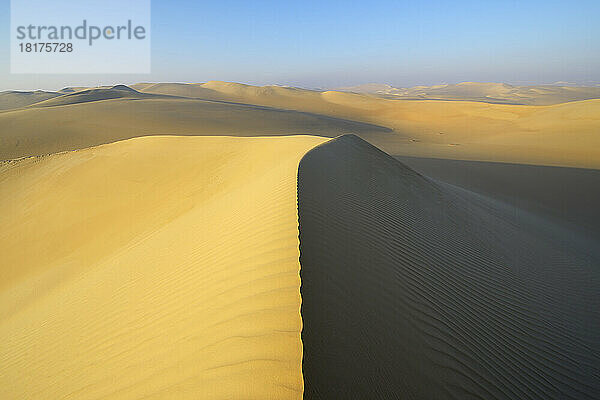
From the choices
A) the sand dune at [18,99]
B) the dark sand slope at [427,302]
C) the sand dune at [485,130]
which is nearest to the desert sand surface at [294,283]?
the dark sand slope at [427,302]

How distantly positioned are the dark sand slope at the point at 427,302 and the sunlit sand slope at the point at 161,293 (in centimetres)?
26

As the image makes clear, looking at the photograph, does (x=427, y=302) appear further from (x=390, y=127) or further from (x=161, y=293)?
(x=390, y=127)

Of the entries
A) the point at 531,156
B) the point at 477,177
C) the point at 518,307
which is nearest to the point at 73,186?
the point at 518,307

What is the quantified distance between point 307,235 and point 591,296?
16.0 ft

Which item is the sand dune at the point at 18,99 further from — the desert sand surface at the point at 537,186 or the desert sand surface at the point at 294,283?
the desert sand surface at the point at 537,186

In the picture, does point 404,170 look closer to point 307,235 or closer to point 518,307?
point 518,307

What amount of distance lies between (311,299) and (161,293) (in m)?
2.01

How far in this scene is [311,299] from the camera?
2.55m

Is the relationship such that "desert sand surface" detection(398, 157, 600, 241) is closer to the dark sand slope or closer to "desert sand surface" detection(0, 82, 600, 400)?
"desert sand surface" detection(0, 82, 600, 400)

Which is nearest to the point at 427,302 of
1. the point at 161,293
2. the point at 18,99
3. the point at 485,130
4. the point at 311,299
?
the point at 311,299

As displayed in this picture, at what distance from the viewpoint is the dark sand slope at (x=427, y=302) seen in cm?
234

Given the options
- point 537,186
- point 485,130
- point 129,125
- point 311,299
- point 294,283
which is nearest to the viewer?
point 311,299

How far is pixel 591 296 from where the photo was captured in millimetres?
5152

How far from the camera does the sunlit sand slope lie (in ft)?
7.64
